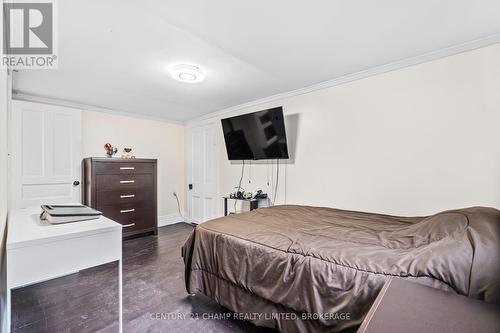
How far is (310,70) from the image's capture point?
2455mm

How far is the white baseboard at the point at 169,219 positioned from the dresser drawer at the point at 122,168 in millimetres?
1144

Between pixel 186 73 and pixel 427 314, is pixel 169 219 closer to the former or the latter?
pixel 186 73

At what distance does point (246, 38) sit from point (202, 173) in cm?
310

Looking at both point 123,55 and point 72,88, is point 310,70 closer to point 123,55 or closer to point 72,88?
point 123,55

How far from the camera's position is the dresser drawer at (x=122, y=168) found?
133 inches

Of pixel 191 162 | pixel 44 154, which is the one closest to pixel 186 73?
pixel 44 154

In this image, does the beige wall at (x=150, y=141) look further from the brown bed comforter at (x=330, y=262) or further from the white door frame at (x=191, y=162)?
the brown bed comforter at (x=330, y=262)

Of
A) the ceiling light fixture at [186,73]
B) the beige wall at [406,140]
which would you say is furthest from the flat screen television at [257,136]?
the ceiling light fixture at [186,73]

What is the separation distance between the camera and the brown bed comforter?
0.93 m

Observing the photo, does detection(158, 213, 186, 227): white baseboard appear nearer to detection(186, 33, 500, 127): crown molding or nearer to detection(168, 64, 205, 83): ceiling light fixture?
detection(186, 33, 500, 127): crown molding

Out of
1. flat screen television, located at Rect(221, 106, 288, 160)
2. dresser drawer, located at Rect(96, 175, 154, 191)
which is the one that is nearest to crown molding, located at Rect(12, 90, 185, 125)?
dresser drawer, located at Rect(96, 175, 154, 191)

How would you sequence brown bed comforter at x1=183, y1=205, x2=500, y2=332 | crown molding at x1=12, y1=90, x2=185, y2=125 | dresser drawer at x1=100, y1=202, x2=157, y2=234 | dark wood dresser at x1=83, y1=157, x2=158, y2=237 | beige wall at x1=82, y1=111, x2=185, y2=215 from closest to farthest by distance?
brown bed comforter at x1=183, y1=205, x2=500, y2=332
crown molding at x1=12, y1=90, x2=185, y2=125
dark wood dresser at x1=83, y1=157, x2=158, y2=237
dresser drawer at x1=100, y1=202, x2=157, y2=234
beige wall at x1=82, y1=111, x2=185, y2=215

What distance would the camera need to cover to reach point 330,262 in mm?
1246

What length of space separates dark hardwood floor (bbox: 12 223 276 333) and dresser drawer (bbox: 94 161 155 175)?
142cm
